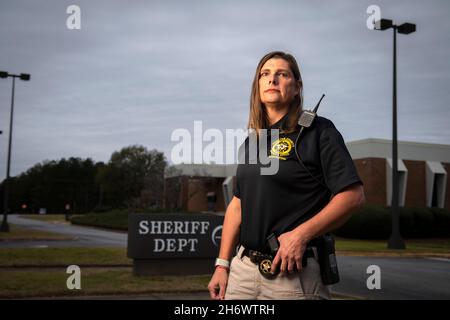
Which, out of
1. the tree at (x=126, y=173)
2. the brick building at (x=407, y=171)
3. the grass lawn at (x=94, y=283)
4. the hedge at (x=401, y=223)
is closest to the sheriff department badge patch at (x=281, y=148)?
the grass lawn at (x=94, y=283)

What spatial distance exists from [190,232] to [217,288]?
25.6 feet

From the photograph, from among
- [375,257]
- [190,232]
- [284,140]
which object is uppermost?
[284,140]

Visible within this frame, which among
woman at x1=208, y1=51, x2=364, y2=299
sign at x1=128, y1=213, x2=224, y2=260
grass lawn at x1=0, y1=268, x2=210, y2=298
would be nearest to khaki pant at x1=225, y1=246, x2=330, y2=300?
woman at x1=208, y1=51, x2=364, y2=299

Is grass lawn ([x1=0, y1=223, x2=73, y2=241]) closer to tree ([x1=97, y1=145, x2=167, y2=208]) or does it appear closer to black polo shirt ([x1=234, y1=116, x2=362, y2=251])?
black polo shirt ([x1=234, y1=116, x2=362, y2=251])

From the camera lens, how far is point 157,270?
33.1ft

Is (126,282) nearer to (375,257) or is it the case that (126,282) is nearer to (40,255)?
(40,255)

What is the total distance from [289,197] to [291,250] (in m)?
0.25

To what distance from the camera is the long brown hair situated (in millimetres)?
2410

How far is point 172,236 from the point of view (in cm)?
1025

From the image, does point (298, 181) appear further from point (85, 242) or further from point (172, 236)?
point (85, 242)

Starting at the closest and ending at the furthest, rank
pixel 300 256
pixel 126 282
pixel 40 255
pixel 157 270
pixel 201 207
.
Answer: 1. pixel 300 256
2. pixel 126 282
3. pixel 157 270
4. pixel 40 255
5. pixel 201 207
